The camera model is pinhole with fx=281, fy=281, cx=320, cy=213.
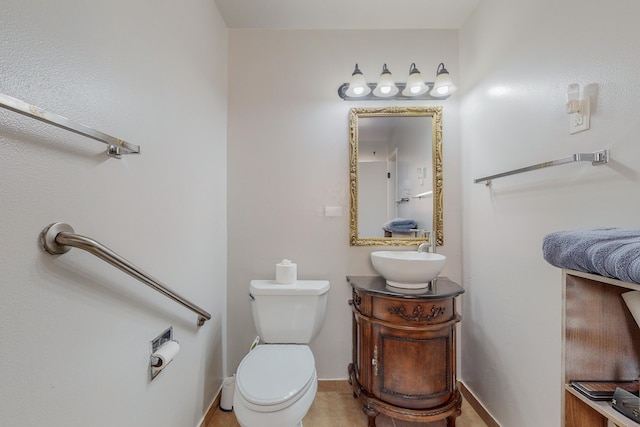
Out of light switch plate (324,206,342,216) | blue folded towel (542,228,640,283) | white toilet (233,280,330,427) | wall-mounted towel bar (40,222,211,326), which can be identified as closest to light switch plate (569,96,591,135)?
blue folded towel (542,228,640,283)

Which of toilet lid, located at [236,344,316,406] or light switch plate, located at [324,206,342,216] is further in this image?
light switch plate, located at [324,206,342,216]

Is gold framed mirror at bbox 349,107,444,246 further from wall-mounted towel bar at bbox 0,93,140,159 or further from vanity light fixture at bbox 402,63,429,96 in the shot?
wall-mounted towel bar at bbox 0,93,140,159

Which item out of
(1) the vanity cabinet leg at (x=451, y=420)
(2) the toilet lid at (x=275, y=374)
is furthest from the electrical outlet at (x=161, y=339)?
(1) the vanity cabinet leg at (x=451, y=420)

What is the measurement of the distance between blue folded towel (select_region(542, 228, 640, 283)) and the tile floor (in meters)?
1.40

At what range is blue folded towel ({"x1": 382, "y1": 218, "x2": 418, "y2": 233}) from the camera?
194cm

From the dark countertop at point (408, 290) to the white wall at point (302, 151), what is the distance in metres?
0.17

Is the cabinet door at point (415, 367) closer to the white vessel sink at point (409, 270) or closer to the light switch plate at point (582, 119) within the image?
the white vessel sink at point (409, 270)

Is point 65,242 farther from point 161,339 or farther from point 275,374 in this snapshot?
point 275,374

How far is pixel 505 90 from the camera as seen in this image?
1.48 metres

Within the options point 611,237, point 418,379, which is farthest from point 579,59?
point 418,379

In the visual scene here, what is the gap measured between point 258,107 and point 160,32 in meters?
0.83

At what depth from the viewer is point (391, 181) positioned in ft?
6.32

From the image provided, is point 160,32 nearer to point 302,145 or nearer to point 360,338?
point 302,145

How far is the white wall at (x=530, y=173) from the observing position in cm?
92
